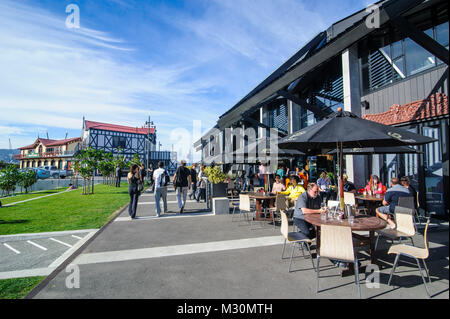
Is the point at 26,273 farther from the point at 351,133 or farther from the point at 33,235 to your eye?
the point at 351,133

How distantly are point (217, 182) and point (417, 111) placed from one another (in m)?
7.07

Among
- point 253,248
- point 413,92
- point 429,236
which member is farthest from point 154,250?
point 413,92

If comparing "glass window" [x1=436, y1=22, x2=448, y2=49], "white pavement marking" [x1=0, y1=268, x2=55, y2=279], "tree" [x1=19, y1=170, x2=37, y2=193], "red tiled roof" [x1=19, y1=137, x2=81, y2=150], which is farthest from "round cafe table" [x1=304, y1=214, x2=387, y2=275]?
"red tiled roof" [x1=19, y1=137, x2=81, y2=150]

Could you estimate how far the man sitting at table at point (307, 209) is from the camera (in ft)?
14.0

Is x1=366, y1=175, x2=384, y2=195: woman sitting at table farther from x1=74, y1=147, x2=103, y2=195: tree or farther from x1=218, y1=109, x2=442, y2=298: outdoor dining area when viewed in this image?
x1=74, y1=147, x2=103, y2=195: tree

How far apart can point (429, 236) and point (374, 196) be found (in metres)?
1.84

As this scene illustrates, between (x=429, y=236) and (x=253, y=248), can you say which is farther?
(x=429, y=236)

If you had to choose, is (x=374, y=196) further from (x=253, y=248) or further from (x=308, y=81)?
(x=308, y=81)

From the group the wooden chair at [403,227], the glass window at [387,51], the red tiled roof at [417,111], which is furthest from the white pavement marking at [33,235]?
the glass window at [387,51]

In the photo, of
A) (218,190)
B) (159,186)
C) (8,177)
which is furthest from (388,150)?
(8,177)

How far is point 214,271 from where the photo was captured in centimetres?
371

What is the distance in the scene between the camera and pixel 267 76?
17.6 m

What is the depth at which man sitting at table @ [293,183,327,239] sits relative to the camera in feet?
14.0

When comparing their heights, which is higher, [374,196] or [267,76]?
[267,76]
